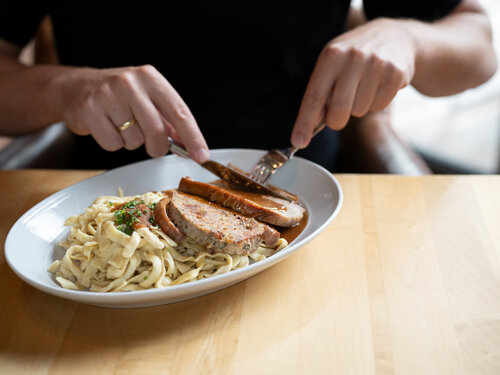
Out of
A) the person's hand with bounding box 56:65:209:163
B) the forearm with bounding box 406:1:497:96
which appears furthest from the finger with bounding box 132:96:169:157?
the forearm with bounding box 406:1:497:96

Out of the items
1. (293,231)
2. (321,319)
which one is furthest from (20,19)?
(321,319)

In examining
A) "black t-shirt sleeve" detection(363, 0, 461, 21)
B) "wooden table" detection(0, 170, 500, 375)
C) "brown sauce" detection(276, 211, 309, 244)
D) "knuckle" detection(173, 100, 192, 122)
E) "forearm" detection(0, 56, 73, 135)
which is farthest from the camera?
"black t-shirt sleeve" detection(363, 0, 461, 21)

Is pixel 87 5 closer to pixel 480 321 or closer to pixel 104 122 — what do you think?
pixel 104 122

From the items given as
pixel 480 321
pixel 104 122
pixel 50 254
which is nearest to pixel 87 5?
pixel 104 122

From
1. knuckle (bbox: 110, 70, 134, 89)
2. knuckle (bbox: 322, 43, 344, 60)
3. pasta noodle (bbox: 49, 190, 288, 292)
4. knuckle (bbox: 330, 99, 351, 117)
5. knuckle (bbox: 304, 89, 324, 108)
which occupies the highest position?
knuckle (bbox: 110, 70, 134, 89)

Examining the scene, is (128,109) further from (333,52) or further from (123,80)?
(333,52)

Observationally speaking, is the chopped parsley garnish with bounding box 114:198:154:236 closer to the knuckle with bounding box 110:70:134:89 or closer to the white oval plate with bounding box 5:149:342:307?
the white oval plate with bounding box 5:149:342:307
